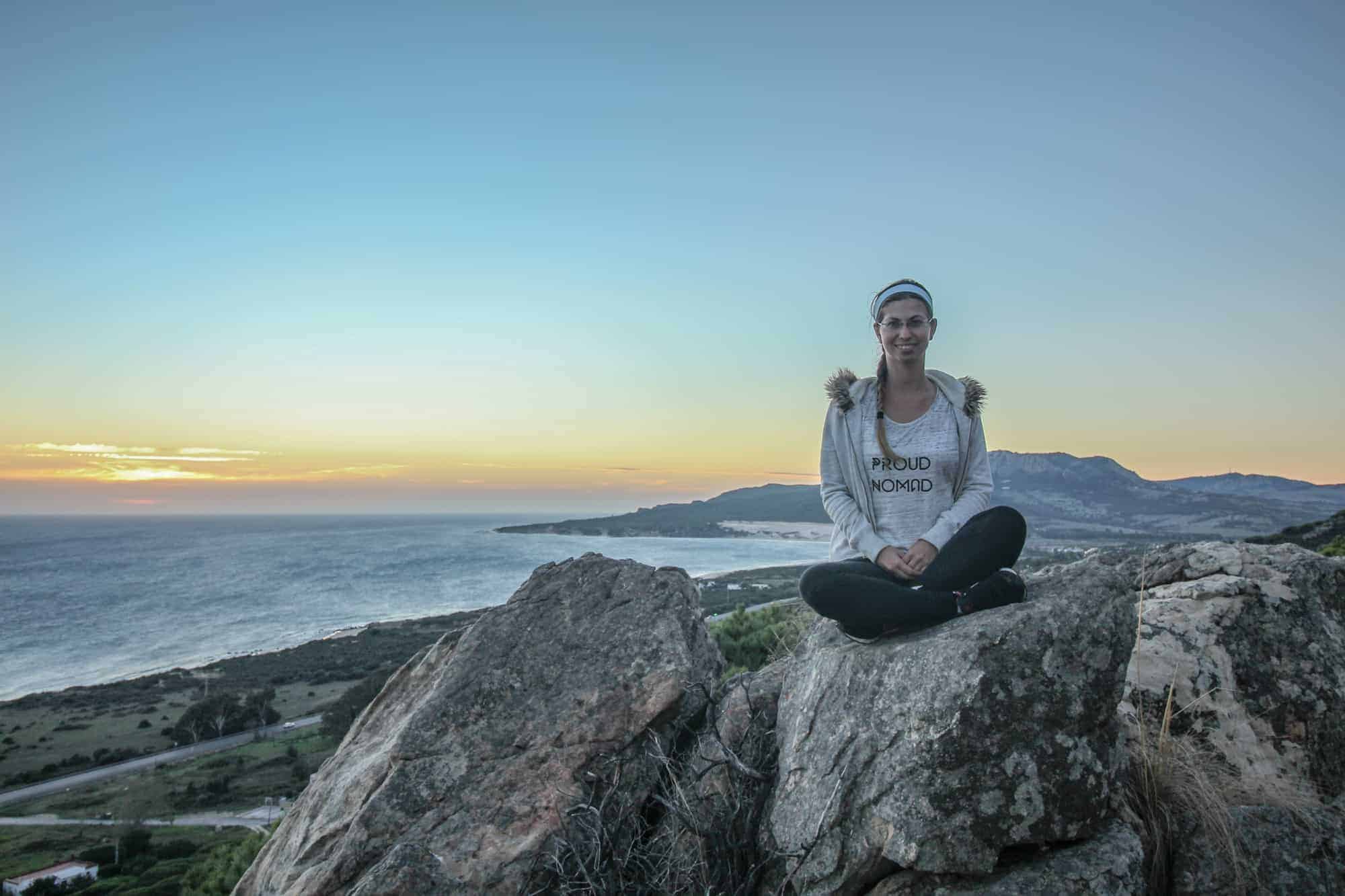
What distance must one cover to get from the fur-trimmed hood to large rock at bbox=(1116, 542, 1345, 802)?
128 centimetres

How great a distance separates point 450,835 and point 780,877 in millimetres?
1897

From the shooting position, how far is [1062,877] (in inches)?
110

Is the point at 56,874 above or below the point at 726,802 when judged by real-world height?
below

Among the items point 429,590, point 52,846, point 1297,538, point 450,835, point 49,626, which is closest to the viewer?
point 450,835

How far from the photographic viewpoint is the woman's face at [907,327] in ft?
13.8

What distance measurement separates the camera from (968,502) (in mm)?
4133

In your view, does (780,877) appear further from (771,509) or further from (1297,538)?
(771,509)

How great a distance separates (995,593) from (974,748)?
37.8 inches

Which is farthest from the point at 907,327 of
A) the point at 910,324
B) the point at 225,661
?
the point at 225,661

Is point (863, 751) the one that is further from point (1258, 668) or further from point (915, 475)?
point (1258, 668)

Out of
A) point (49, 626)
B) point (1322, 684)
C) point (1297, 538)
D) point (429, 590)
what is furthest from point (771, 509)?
point (1322, 684)

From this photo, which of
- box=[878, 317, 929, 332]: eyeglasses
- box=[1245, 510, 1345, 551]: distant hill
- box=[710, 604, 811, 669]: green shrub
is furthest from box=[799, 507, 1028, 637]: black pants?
box=[1245, 510, 1345, 551]: distant hill

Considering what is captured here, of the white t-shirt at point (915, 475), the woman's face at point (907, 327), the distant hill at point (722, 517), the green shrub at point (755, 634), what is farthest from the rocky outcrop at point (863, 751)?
the distant hill at point (722, 517)

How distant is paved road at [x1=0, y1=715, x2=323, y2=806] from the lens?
27219 millimetres
